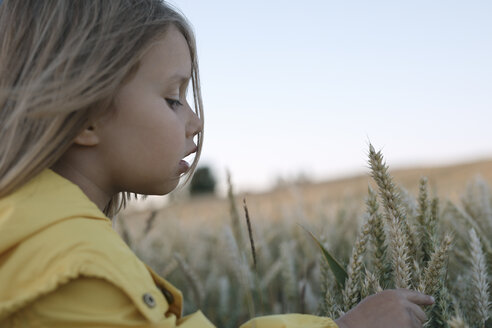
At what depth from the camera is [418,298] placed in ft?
3.20

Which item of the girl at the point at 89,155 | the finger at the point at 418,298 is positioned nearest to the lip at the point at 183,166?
the girl at the point at 89,155

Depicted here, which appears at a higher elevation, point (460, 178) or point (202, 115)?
point (202, 115)

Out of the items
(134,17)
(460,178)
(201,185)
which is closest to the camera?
(134,17)

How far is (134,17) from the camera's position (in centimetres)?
116

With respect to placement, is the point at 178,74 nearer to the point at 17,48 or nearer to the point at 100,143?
the point at 100,143

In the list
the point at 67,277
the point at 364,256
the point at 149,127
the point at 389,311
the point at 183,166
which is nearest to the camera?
the point at 67,277

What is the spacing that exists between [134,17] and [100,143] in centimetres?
29

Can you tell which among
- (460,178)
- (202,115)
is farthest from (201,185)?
(202,115)

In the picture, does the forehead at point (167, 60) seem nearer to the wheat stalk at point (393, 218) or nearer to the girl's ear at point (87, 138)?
the girl's ear at point (87, 138)

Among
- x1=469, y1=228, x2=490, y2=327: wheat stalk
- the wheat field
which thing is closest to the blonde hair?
the wheat field

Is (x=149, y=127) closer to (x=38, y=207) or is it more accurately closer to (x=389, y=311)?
(x=38, y=207)

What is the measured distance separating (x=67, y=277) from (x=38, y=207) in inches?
6.1

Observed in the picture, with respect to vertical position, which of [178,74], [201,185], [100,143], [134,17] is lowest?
[201,185]

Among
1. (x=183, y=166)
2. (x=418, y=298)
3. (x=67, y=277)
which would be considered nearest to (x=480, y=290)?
(x=418, y=298)
